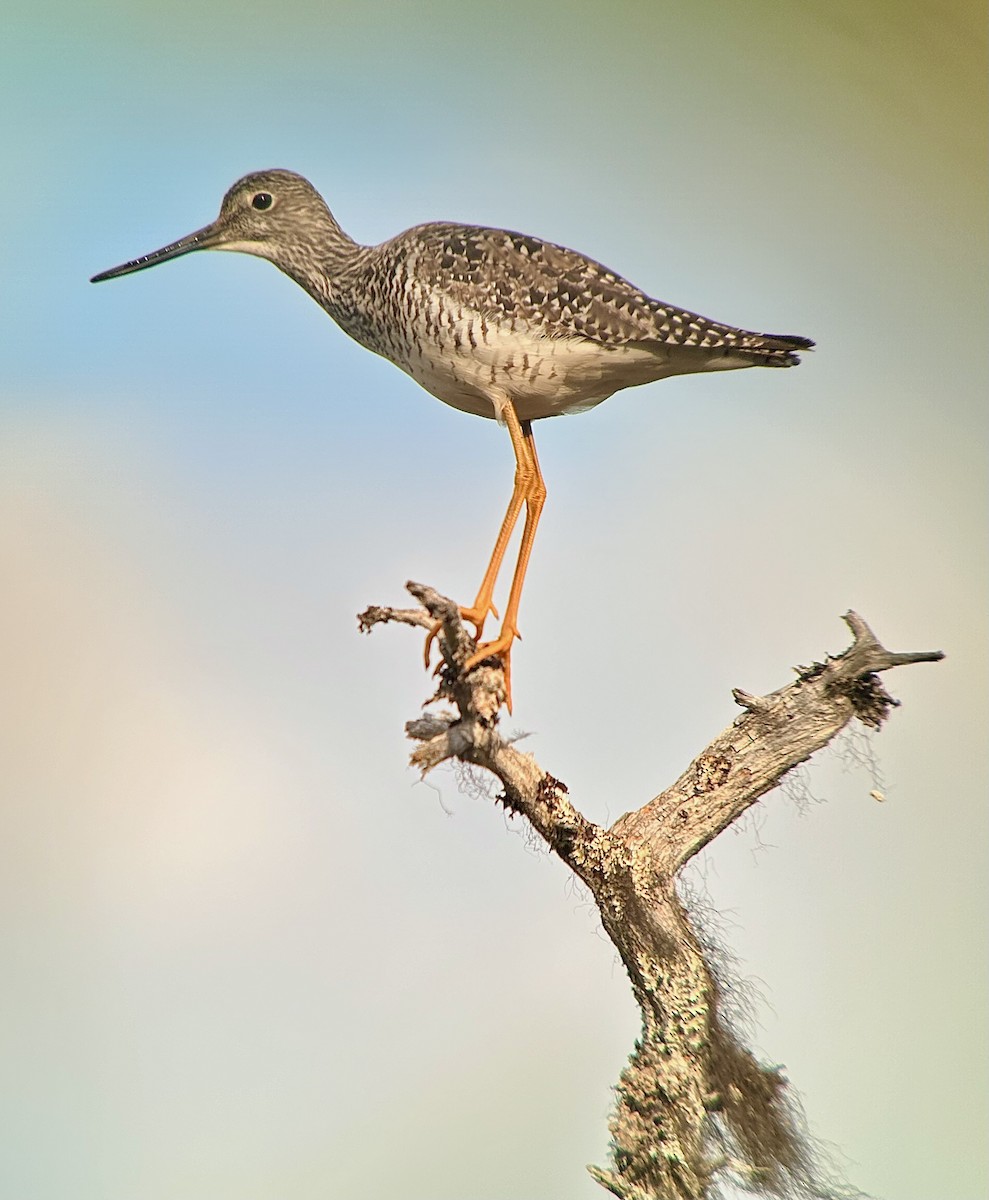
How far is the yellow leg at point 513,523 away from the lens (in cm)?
265

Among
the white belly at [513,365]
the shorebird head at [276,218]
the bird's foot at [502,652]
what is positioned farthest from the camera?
the shorebird head at [276,218]

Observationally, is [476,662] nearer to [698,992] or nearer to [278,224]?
[698,992]

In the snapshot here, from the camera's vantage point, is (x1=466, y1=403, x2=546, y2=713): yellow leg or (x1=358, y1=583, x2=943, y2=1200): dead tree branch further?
(x1=466, y1=403, x2=546, y2=713): yellow leg

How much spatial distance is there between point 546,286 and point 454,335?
245 millimetres

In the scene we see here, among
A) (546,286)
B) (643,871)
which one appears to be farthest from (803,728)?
(546,286)

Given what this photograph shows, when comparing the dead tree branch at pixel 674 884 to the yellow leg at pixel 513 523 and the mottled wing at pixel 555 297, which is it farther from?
the mottled wing at pixel 555 297

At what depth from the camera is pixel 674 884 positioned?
2555 millimetres

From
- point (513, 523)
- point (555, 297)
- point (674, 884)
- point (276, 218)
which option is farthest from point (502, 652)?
point (276, 218)

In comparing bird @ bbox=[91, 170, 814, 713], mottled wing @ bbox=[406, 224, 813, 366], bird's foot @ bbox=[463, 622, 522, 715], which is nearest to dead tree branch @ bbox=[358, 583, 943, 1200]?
bird's foot @ bbox=[463, 622, 522, 715]

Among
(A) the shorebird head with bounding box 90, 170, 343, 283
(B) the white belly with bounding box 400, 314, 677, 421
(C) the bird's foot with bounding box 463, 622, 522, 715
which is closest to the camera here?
(C) the bird's foot with bounding box 463, 622, 522, 715

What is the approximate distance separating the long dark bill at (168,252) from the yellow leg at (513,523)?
35.8 inches

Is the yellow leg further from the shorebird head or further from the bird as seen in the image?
the shorebird head

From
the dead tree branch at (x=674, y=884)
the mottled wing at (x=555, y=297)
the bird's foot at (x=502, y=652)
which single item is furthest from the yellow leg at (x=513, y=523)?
the mottled wing at (x=555, y=297)

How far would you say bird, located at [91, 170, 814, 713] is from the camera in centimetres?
263
